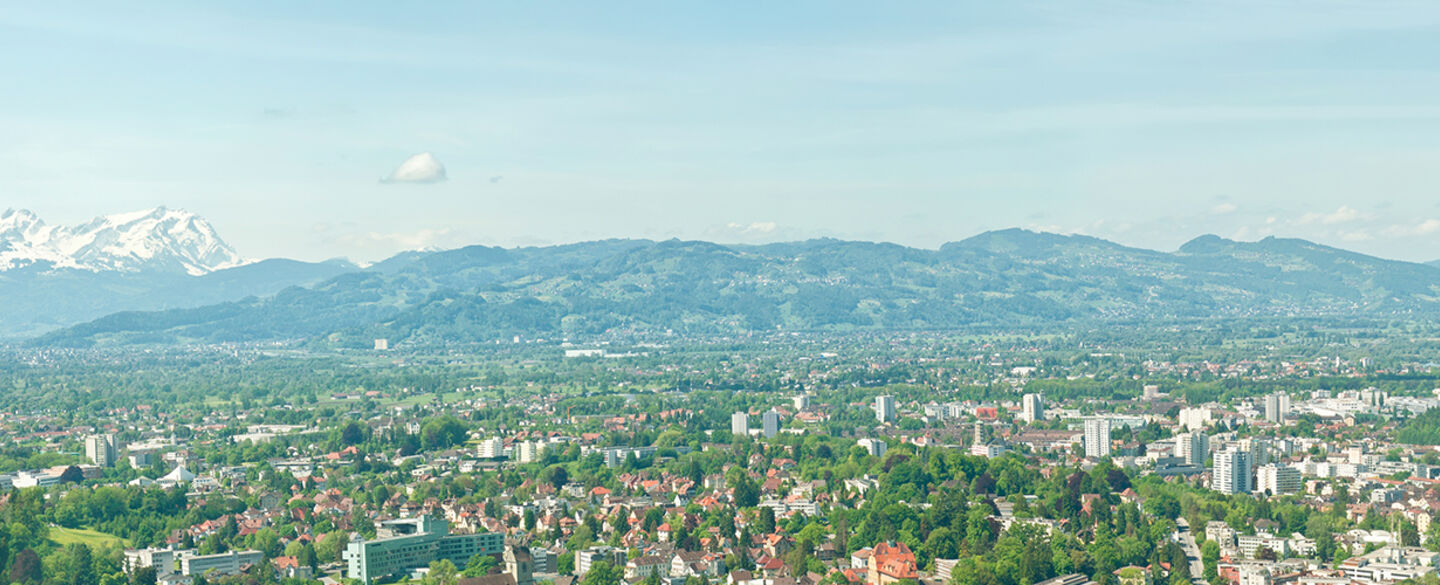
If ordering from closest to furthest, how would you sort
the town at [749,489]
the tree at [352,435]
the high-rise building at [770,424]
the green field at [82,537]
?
the town at [749,489] < the green field at [82,537] < the tree at [352,435] < the high-rise building at [770,424]

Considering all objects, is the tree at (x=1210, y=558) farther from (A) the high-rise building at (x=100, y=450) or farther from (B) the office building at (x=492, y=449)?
(A) the high-rise building at (x=100, y=450)

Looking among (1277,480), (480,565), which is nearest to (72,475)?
(480,565)

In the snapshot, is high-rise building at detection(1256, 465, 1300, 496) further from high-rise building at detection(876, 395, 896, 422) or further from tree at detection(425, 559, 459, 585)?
high-rise building at detection(876, 395, 896, 422)

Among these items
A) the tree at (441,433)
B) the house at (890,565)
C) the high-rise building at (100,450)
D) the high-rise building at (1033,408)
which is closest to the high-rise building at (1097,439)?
the high-rise building at (1033,408)

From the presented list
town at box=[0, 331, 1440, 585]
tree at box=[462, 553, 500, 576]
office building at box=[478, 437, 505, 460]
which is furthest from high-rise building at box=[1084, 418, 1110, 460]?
tree at box=[462, 553, 500, 576]

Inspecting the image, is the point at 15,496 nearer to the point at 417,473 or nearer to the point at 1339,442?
the point at 417,473

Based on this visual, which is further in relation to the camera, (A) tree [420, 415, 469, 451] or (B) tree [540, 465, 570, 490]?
(A) tree [420, 415, 469, 451]
